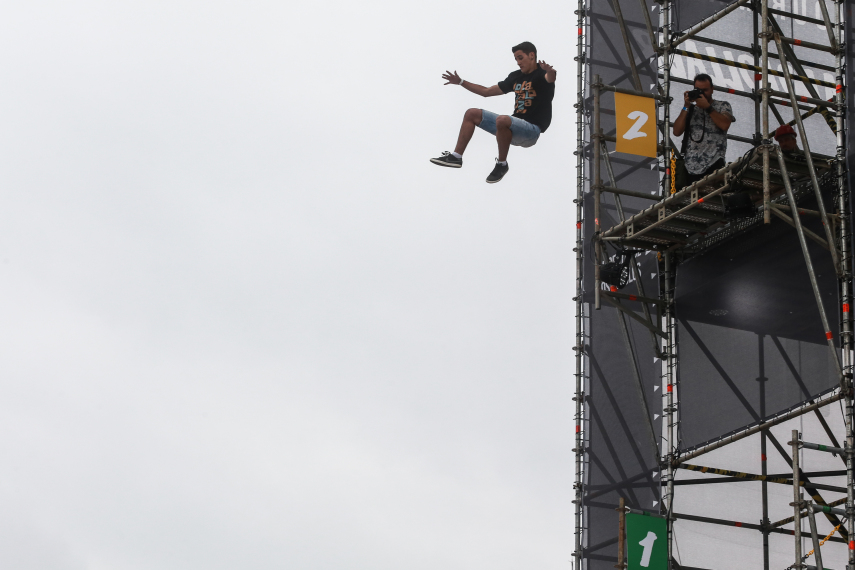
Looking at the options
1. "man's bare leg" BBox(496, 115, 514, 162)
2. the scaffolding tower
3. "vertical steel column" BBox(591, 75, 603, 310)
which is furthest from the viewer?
"vertical steel column" BBox(591, 75, 603, 310)

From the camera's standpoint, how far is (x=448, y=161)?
19016 mm

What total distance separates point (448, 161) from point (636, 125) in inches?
139

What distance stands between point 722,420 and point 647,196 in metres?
3.47

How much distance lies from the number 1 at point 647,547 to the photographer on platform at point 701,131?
16.1ft

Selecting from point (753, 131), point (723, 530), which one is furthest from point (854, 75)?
point (723, 530)

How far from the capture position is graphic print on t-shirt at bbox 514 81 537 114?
65.2 ft

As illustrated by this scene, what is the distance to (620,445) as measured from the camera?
23469 millimetres

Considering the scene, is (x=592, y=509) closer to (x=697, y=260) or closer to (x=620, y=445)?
(x=620, y=445)

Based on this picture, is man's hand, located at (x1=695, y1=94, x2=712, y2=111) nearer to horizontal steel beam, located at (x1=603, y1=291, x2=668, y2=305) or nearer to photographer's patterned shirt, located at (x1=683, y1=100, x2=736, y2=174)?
photographer's patterned shirt, located at (x1=683, y1=100, x2=736, y2=174)

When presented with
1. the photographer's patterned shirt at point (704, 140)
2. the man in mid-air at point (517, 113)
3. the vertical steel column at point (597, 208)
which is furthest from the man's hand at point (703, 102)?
the vertical steel column at point (597, 208)

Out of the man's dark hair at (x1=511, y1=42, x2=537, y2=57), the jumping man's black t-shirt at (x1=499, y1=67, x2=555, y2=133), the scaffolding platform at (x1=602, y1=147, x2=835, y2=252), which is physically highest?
the man's dark hair at (x1=511, y1=42, x2=537, y2=57)

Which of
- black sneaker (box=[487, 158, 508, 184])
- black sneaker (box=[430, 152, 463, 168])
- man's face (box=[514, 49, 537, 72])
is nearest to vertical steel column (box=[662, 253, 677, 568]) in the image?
black sneaker (box=[487, 158, 508, 184])

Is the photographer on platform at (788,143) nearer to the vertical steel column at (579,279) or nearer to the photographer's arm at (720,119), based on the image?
the photographer's arm at (720,119)

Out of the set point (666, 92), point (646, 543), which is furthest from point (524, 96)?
point (646, 543)
